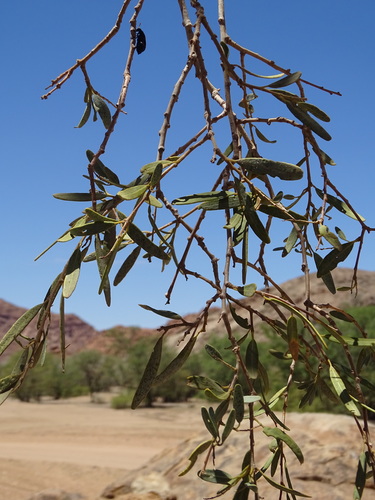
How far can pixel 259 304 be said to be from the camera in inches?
1200

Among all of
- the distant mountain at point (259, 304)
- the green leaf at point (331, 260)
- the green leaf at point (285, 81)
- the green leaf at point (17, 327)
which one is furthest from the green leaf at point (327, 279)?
the distant mountain at point (259, 304)

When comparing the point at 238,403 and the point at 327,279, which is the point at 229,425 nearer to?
the point at 238,403

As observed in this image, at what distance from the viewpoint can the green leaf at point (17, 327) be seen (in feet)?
3.98

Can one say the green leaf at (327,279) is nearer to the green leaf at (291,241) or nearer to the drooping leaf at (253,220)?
the green leaf at (291,241)

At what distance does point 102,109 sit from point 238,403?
3.28 ft

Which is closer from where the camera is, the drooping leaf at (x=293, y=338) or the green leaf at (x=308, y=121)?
the drooping leaf at (x=293, y=338)

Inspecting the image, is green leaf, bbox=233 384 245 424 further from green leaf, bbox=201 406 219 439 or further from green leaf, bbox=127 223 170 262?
green leaf, bbox=127 223 170 262

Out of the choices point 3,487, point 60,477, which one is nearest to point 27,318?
point 3,487

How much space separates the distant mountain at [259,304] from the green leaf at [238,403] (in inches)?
671

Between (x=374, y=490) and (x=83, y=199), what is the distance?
2.86 meters

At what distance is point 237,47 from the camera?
1.59m

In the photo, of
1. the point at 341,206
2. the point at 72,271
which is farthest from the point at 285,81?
the point at 72,271

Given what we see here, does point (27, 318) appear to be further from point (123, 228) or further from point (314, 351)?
point (314, 351)

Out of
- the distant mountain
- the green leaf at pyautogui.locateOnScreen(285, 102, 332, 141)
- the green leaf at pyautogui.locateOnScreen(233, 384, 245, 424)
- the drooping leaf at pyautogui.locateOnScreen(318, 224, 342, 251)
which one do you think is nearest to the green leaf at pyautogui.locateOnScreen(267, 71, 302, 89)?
the green leaf at pyautogui.locateOnScreen(285, 102, 332, 141)
